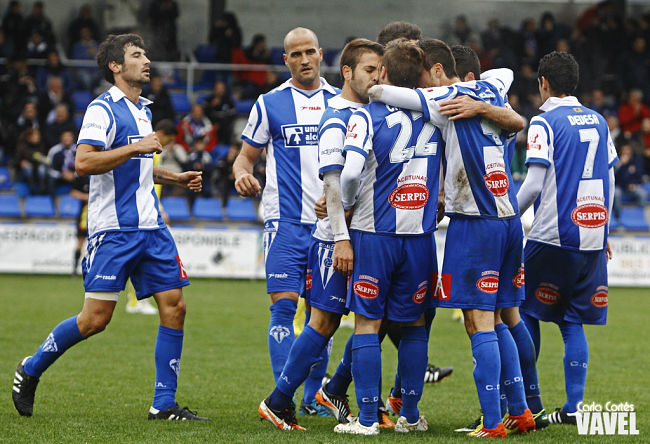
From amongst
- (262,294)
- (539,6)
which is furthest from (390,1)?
(262,294)

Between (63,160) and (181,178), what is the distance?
12.0m

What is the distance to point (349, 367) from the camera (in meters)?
6.05

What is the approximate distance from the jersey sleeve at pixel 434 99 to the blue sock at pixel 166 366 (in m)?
2.09

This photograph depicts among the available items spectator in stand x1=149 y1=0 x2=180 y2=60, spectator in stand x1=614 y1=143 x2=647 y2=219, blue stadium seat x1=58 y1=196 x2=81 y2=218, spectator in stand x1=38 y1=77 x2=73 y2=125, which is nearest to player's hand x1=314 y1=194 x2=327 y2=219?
blue stadium seat x1=58 y1=196 x2=81 y2=218

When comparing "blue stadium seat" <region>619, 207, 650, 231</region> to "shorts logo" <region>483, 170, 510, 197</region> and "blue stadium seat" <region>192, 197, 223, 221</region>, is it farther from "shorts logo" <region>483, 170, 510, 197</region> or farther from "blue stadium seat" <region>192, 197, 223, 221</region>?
A: "shorts logo" <region>483, 170, 510, 197</region>

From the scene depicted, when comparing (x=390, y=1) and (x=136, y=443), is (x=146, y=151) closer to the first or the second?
(x=136, y=443)

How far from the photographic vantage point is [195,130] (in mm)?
19391

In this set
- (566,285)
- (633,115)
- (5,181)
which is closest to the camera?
(566,285)

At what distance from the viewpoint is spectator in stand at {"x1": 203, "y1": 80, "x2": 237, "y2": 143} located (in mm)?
20203

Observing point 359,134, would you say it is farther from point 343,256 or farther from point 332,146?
point 343,256

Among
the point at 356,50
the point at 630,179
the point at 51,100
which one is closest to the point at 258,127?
the point at 356,50

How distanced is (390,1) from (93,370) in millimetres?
18363

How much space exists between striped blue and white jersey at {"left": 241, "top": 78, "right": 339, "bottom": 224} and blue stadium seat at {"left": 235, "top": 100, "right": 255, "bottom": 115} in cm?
1480

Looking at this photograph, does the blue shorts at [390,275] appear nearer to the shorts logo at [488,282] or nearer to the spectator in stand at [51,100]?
the shorts logo at [488,282]
